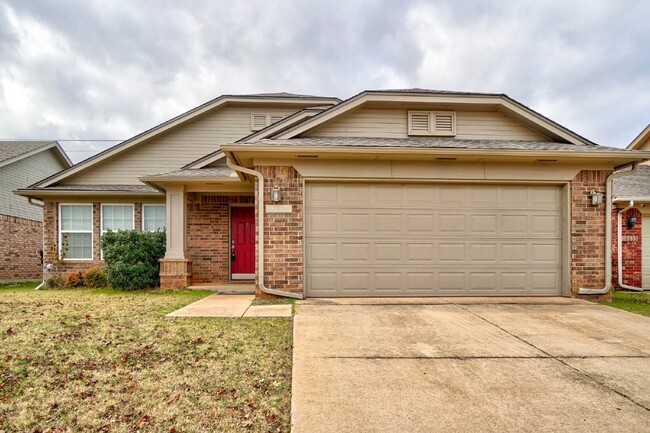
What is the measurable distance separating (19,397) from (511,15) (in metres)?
17.5

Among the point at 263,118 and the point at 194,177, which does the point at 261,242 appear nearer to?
the point at 194,177

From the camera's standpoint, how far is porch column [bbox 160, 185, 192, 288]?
9.43 metres

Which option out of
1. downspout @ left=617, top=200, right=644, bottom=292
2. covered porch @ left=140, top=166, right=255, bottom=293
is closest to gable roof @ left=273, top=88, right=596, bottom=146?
downspout @ left=617, top=200, right=644, bottom=292

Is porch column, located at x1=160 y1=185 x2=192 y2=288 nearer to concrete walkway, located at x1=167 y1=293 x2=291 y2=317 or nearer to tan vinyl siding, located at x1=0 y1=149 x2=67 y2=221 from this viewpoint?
concrete walkway, located at x1=167 y1=293 x2=291 y2=317

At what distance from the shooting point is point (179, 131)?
12.1 metres

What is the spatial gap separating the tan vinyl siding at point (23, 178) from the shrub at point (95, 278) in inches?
251

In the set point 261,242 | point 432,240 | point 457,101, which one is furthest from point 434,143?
point 261,242

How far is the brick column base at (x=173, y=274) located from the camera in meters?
9.40

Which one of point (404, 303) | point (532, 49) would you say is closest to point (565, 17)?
point (532, 49)

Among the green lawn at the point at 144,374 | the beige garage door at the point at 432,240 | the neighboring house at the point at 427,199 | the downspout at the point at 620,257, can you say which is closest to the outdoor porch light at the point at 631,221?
the downspout at the point at 620,257

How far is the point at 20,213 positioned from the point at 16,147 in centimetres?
333

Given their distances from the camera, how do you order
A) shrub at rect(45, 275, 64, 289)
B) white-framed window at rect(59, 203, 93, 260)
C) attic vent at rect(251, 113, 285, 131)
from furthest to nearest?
attic vent at rect(251, 113, 285, 131) < white-framed window at rect(59, 203, 93, 260) < shrub at rect(45, 275, 64, 289)

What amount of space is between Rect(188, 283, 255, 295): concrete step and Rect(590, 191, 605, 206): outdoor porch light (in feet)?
24.9

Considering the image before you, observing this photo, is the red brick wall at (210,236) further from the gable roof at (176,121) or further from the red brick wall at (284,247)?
the red brick wall at (284,247)
